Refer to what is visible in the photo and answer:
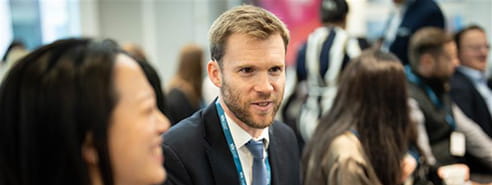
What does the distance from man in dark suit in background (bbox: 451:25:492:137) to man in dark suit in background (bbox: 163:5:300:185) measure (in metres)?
2.17

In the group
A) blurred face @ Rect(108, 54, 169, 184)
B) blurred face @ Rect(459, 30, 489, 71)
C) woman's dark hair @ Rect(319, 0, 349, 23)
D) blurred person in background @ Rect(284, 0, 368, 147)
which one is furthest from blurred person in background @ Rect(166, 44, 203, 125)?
blurred face @ Rect(108, 54, 169, 184)

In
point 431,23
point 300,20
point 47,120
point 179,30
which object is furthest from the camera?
point 179,30

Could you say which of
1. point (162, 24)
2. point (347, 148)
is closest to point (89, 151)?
point (347, 148)

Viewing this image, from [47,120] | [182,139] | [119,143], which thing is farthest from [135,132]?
[182,139]

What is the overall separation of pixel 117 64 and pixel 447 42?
2.47 m

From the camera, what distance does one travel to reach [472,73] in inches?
141

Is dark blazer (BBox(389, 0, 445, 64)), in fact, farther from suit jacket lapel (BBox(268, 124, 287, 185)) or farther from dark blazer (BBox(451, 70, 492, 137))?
Result: suit jacket lapel (BBox(268, 124, 287, 185))

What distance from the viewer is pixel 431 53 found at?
9.73 feet

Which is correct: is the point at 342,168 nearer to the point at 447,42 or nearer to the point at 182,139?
the point at 182,139

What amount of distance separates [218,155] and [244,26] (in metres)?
0.38

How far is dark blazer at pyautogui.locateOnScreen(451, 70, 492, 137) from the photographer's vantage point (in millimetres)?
3309

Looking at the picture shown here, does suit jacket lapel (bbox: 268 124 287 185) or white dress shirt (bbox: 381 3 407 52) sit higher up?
white dress shirt (bbox: 381 3 407 52)

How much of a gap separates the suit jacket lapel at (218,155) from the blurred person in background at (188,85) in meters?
2.18

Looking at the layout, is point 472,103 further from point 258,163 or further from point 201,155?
point 201,155
